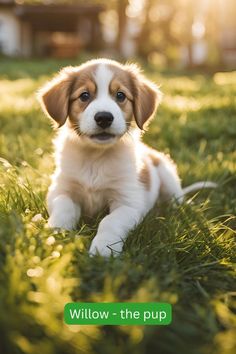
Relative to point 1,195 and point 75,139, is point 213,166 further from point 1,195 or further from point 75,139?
point 1,195

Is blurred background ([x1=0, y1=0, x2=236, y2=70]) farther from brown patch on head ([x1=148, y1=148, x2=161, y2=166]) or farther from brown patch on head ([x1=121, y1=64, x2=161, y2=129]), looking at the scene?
brown patch on head ([x1=121, y1=64, x2=161, y2=129])

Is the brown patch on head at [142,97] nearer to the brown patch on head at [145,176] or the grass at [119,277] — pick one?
the brown patch on head at [145,176]

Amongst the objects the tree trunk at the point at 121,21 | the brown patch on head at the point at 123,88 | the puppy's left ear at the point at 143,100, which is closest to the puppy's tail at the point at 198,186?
the puppy's left ear at the point at 143,100

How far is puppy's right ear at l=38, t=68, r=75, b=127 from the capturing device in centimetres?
317

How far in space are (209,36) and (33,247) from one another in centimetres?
2109

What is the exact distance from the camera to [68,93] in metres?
3.23

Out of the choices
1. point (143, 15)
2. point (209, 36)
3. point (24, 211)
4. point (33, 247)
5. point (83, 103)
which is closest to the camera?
point (33, 247)

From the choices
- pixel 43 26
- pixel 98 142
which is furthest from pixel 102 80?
pixel 43 26

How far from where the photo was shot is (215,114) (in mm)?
6734

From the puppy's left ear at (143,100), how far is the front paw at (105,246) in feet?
3.38

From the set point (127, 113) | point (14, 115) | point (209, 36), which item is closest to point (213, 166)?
point (127, 113)

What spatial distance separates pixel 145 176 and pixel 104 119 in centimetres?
73

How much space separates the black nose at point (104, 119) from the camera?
9.46 ft

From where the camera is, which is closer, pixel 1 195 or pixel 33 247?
pixel 33 247
